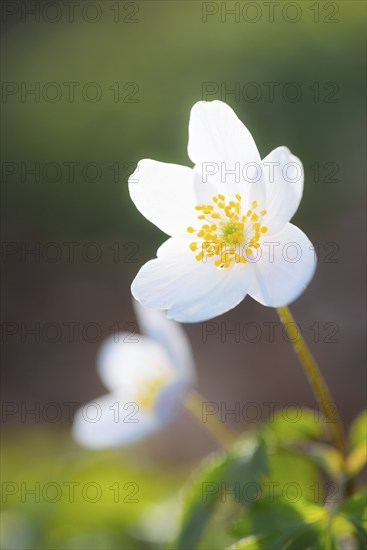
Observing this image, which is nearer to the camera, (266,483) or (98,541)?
(266,483)

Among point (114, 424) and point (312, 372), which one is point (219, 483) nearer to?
point (312, 372)

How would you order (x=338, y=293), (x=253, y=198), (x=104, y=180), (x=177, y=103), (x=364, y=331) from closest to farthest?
1. (x=253, y=198)
2. (x=364, y=331)
3. (x=338, y=293)
4. (x=104, y=180)
5. (x=177, y=103)

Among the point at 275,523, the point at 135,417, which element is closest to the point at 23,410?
the point at 135,417

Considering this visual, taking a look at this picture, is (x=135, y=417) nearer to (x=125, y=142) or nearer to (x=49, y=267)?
(x=49, y=267)

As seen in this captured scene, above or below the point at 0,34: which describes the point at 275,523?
below

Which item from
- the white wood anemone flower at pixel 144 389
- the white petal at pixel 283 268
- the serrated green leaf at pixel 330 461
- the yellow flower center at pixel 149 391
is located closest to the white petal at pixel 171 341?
the white wood anemone flower at pixel 144 389

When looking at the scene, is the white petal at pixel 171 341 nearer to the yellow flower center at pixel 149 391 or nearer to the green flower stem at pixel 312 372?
the yellow flower center at pixel 149 391

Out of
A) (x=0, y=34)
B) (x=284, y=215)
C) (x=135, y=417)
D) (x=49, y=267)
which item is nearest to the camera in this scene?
(x=284, y=215)
